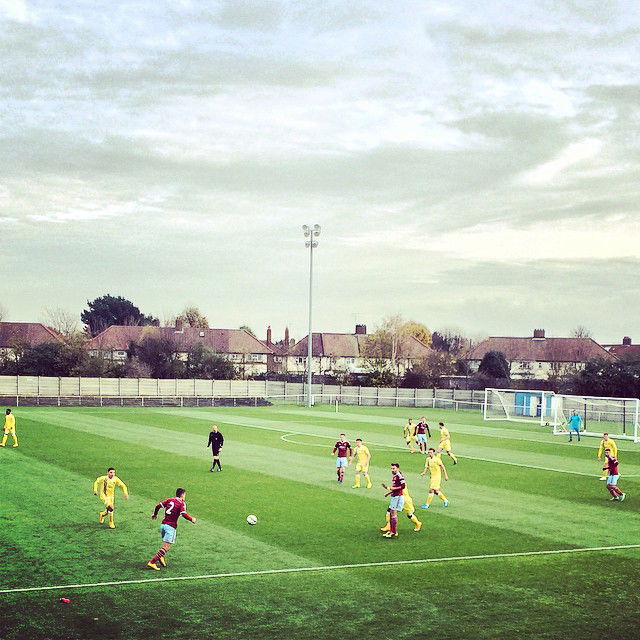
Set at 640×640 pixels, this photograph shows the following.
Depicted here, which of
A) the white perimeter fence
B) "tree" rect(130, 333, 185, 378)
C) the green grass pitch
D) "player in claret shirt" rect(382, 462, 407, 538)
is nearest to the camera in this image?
the green grass pitch

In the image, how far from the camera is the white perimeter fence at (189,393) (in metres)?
82.6

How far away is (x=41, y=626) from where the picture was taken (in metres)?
15.2

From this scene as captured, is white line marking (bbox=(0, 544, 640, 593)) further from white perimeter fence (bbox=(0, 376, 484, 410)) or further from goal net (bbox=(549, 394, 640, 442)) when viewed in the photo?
white perimeter fence (bbox=(0, 376, 484, 410))

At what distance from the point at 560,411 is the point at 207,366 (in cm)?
5477

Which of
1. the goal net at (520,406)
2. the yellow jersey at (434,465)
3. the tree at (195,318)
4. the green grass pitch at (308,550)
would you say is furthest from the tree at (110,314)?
the yellow jersey at (434,465)

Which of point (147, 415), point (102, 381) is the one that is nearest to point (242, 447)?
point (147, 415)

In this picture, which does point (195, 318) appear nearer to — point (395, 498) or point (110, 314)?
point (110, 314)

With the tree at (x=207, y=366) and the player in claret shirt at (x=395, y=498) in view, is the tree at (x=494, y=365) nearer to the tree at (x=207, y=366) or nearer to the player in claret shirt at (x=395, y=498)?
the tree at (x=207, y=366)

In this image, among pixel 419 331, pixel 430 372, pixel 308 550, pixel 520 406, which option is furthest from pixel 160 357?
pixel 308 550

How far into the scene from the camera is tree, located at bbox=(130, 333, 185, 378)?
4269 inches

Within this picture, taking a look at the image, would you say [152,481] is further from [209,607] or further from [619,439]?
[619,439]

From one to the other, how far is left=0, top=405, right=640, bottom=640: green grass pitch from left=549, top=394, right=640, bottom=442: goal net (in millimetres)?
18522

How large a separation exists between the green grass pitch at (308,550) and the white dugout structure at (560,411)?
80.5 feet

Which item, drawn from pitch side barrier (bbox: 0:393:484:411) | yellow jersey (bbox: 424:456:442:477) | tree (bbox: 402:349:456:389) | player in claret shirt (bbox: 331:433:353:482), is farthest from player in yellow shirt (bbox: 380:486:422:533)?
tree (bbox: 402:349:456:389)
